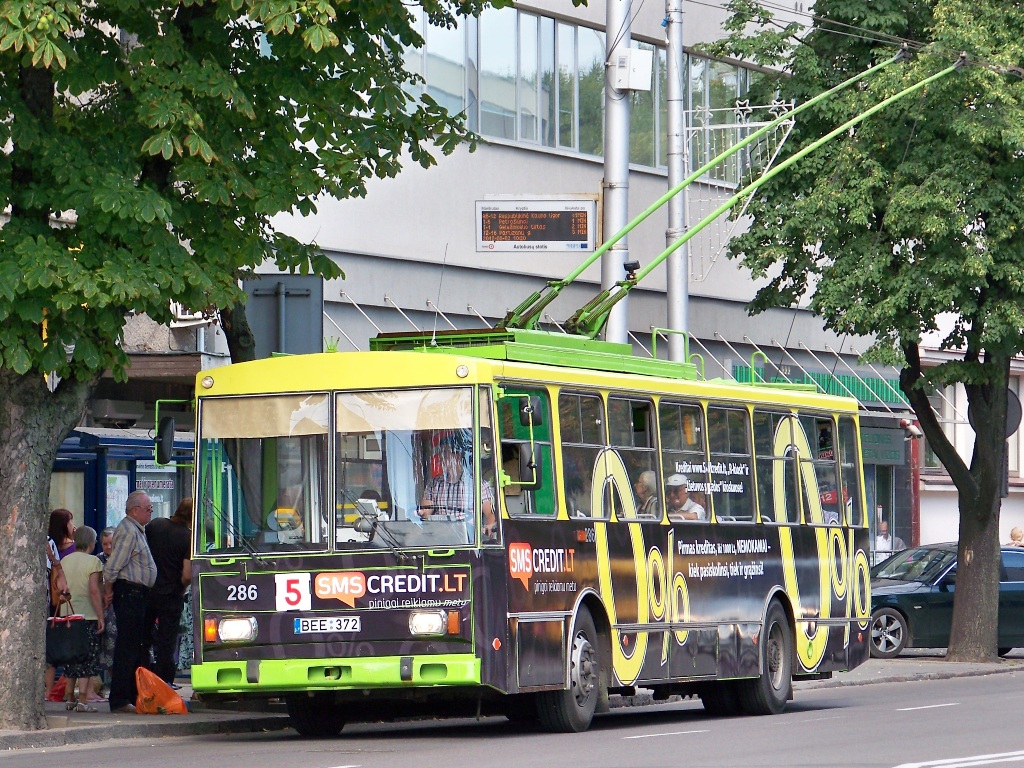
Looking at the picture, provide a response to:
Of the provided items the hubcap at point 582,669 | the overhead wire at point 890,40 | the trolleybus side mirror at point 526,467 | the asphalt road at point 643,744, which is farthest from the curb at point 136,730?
the overhead wire at point 890,40

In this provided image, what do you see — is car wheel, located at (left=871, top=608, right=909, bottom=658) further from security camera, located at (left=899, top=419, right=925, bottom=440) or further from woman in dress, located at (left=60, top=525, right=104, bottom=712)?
woman in dress, located at (left=60, top=525, right=104, bottom=712)

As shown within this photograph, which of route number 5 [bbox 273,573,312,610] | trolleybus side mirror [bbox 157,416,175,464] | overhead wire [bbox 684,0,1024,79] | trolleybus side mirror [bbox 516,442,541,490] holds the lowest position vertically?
route number 5 [bbox 273,573,312,610]

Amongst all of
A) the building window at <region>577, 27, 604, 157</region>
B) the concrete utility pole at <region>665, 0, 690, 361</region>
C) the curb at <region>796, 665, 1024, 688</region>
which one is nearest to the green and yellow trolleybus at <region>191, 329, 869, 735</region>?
the concrete utility pole at <region>665, 0, 690, 361</region>

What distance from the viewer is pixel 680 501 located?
16.7 meters

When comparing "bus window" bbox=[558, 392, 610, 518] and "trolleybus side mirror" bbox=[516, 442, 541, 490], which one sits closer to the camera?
"trolleybus side mirror" bbox=[516, 442, 541, 490]

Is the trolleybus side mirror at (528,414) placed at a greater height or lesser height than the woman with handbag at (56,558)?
greater

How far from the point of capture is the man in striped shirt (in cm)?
1655

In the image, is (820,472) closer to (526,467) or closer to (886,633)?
(526,467)

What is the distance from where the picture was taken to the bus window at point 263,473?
1427 centimetres

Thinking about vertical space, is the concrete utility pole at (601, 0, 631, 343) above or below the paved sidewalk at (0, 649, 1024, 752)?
above

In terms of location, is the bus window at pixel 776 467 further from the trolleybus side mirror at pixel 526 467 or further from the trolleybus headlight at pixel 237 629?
the trolleybus headlight at pixel 237 629

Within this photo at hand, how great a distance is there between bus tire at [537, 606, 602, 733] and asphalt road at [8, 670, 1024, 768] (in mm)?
156

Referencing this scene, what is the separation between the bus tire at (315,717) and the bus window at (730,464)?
395 centimetres

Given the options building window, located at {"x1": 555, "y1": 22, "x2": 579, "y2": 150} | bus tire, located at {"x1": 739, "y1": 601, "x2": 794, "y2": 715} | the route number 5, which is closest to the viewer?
the route number 5
